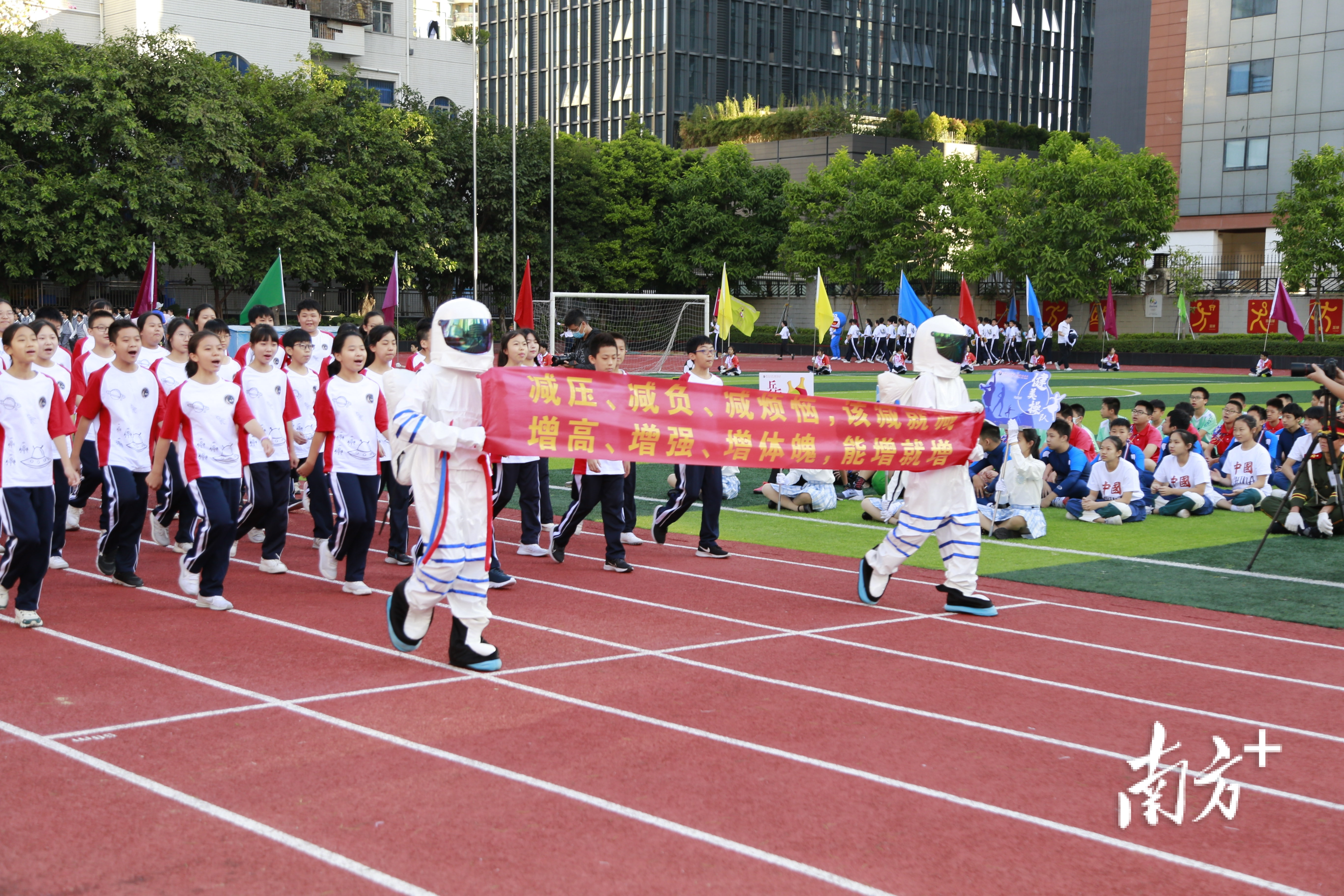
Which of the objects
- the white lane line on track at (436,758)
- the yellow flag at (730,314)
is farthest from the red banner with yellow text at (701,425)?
the yellow flag at (730,314)

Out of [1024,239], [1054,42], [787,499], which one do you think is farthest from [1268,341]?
[1054,42]

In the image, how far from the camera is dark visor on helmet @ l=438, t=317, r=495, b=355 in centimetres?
682

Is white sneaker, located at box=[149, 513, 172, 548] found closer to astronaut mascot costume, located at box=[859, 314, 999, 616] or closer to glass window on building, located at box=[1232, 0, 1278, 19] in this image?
astronaut mascot costume, located at box=[859, 314, 999, 616]

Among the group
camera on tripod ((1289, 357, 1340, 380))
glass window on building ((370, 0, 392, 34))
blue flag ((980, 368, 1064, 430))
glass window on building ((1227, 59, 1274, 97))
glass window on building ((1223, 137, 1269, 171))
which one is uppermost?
glass window on building ((370, 0, 392, 34))

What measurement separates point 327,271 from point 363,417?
3566 centimetres

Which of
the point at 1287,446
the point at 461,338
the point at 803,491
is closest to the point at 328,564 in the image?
the point at 461,338

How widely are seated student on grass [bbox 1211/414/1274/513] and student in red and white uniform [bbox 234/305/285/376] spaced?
31.6 ft

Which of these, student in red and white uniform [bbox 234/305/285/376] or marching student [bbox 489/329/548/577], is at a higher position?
student in red and white uniform [bbox 234/305/285/376]

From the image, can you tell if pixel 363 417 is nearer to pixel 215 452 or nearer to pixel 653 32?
pixel 215 452

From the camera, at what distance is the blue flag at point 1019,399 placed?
13.0m

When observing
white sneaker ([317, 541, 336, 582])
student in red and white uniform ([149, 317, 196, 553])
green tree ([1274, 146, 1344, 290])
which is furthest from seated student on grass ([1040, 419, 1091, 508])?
green tree ([1274, 146, 1344, 290])

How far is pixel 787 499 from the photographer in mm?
13992

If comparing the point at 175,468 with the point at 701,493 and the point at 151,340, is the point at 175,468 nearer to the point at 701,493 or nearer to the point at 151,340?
the point at 151,340

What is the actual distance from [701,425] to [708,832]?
12.9 feet
